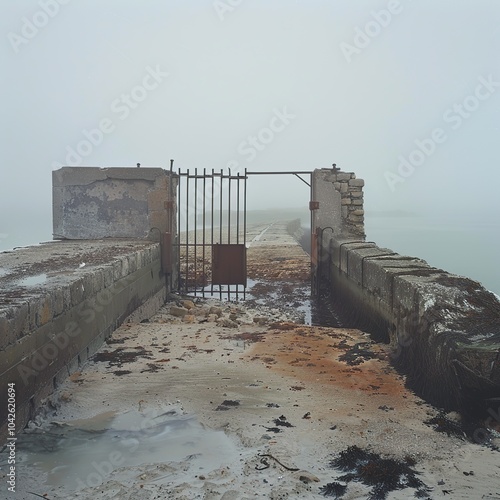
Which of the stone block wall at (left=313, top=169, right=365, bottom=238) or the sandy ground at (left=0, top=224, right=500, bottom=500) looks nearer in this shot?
the sandy ground at (left=0, top=224, right=500, bottom=500)

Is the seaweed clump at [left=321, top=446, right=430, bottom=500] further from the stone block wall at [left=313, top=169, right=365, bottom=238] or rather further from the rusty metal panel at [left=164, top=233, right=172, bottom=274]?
the stone block wall at [left=313, top=169, right=365, bottom=238]

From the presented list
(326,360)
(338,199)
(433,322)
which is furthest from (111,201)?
(433,322)

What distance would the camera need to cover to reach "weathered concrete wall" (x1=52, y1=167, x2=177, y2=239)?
11328 mm

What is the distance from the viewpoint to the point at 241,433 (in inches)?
157

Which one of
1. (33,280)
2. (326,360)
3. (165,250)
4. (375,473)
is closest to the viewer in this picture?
(375,473)

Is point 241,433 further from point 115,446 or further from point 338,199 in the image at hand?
point 338,199

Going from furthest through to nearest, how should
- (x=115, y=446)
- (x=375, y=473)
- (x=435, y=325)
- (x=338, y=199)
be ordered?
(x=338, y=199)
(x=435, y=325)
(x=115, y=446)
(x=375, y=473)

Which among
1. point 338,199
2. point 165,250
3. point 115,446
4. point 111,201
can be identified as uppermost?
point 338,199

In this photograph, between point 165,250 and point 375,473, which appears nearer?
point 375,473

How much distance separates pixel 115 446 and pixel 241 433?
87cm

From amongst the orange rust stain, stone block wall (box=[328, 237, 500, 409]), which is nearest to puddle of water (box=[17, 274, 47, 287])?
the orange rust stain

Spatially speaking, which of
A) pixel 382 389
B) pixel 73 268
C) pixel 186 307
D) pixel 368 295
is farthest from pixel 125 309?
pixel 382 389

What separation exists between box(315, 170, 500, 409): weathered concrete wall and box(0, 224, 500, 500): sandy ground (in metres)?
0.23

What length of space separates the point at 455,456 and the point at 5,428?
9.67ft
